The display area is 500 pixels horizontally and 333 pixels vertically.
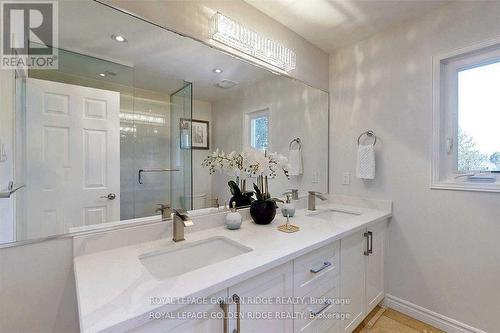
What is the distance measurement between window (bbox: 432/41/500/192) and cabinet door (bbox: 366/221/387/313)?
513 mm

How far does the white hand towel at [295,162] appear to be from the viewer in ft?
6.54

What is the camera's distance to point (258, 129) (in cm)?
173

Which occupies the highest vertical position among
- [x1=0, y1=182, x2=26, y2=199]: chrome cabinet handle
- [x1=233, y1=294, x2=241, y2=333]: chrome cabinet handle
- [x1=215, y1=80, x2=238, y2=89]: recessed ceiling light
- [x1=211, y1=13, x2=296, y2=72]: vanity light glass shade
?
[x1=211, y1=13, x2=296, y2=72]: vanity light glass shade

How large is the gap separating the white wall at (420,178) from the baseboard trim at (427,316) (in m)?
0.03

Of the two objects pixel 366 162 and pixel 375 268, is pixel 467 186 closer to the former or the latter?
pixel 366 162

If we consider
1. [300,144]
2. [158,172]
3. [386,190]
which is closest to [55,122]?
[158,172]

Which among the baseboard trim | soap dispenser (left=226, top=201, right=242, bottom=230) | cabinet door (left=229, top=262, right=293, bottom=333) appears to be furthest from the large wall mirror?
the baseboard trim

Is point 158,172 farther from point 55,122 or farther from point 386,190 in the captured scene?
point 386,190

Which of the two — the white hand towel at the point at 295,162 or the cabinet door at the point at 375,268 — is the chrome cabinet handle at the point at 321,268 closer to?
the cabinet door at the point at 375,268

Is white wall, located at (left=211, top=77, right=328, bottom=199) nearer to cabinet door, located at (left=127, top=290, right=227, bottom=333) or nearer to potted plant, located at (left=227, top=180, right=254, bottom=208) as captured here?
potted plant, located at (left=227, top=180, right=254, bottom=208)

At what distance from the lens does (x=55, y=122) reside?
3.15 feet

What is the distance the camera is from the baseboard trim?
4.98 feet

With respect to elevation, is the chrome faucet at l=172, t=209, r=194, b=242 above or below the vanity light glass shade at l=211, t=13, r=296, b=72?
below

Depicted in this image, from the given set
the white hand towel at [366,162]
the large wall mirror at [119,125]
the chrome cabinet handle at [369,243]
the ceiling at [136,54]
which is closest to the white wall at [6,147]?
the large wall mirror at [119,125]
